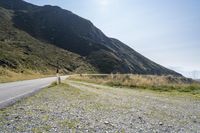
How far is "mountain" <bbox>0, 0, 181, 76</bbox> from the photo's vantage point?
439ft

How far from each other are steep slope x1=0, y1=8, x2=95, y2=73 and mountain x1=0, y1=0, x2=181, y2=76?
61.3 inches

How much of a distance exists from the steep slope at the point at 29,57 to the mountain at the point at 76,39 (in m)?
1.56

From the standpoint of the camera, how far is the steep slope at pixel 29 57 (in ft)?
251

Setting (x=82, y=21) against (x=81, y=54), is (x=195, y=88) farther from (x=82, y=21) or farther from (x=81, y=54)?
(x=82, y=21)

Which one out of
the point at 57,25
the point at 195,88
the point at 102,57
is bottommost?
the point at 195,88

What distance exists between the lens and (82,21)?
18888 centimetres

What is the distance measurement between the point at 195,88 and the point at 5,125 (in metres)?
20.6

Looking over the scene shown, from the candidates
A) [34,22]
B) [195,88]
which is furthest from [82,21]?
[195,88]

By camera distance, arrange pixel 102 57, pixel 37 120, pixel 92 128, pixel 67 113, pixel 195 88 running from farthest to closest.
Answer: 1. pixel 102 57
2. pixel 195 88
3. pixel 67 113
4. pixel 37 120
5. pixel 92 128

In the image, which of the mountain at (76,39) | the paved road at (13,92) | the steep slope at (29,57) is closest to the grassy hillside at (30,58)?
the steep slope at (29,57)

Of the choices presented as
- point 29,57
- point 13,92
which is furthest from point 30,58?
point 13,92

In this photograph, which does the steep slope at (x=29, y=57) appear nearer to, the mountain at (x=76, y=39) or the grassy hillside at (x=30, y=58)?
the grassy hillside at (x=30, y=58)

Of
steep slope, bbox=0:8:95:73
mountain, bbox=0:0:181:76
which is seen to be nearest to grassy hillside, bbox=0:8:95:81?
steep slope, bbox=0:8:95:73

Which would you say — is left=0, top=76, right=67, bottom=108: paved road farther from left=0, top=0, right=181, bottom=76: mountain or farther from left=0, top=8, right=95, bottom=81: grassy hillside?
left=0, top=0, right=181, bottom=76: mountain
